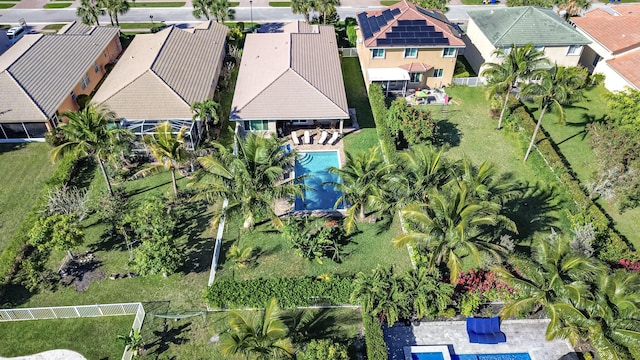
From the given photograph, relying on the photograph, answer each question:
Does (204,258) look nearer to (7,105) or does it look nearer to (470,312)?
(470,312)

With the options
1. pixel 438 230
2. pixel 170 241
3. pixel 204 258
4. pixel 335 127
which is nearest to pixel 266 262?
pixel 204 258

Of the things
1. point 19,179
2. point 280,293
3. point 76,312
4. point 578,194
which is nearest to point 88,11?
point 19,179

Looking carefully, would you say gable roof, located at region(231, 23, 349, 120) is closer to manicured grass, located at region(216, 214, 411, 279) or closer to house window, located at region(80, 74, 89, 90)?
manicured grass, located at region(216, 214, 411, 279)

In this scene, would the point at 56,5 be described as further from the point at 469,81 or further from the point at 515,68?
the point at 515,68

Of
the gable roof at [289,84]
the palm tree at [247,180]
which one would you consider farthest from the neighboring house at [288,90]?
the palm tree at [247,180]

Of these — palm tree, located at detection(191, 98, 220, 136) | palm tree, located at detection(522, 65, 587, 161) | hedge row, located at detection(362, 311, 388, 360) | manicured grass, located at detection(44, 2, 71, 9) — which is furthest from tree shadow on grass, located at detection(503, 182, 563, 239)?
manicured grass, located at detection(44, 2, 71, 9)
